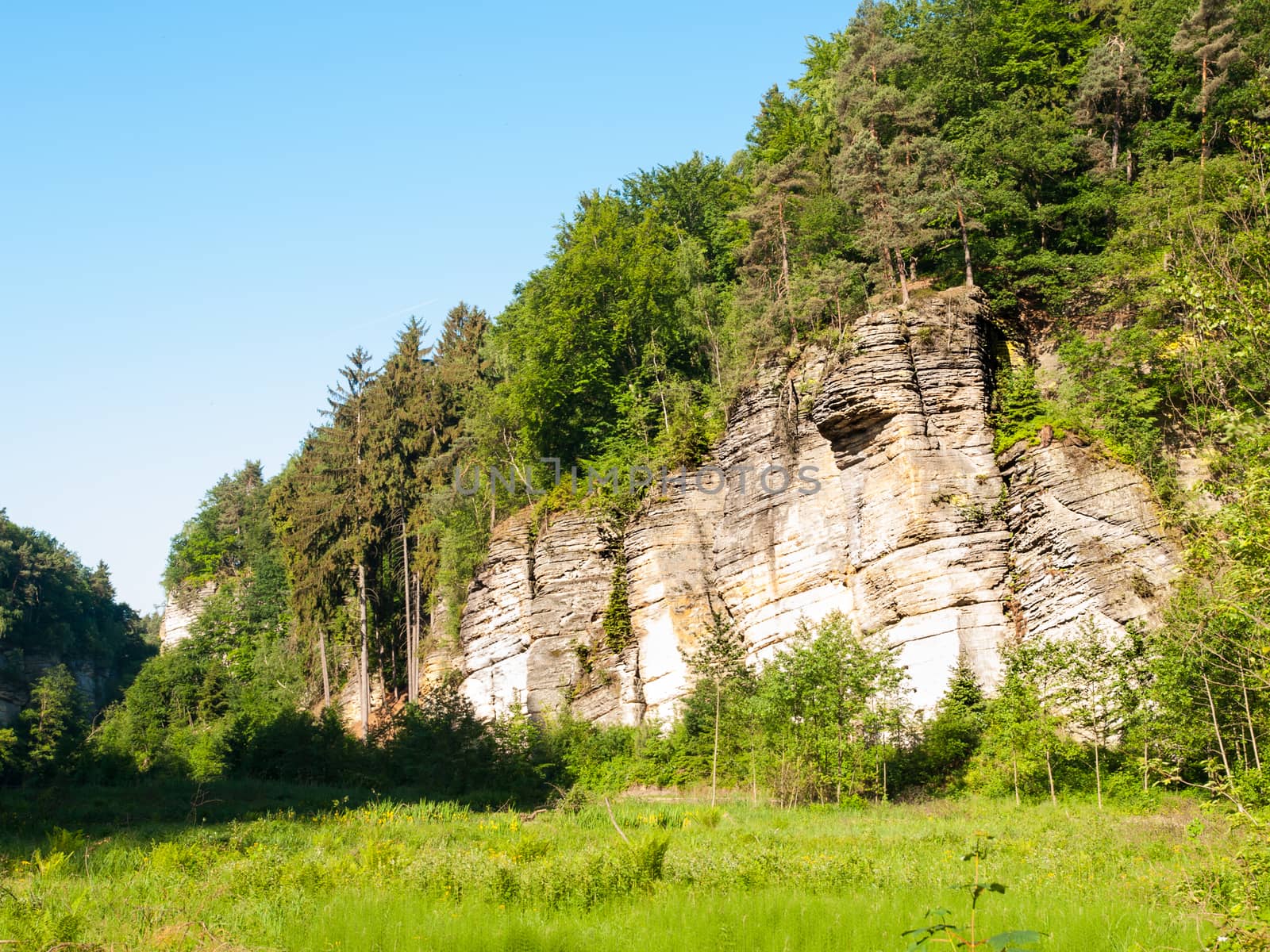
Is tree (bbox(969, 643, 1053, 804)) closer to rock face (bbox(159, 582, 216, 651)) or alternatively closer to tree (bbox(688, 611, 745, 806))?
tree (bbox(688, 611, 745, 806))

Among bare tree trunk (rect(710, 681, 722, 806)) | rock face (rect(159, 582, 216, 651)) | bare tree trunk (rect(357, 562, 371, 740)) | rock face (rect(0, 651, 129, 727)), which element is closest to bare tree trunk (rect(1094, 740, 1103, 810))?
bare tree trunk (rect(710, 681, 722, 806))

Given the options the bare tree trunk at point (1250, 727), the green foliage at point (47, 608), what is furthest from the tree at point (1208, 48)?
the green foliage at point (47, 608)

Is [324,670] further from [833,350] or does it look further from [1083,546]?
[1083,546]

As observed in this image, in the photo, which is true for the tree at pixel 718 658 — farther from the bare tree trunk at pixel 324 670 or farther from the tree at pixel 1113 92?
the bare tree trunk at pixel 324 670

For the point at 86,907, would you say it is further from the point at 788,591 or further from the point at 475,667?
the point at 475,667

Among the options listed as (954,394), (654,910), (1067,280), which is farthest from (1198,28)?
(654,910)

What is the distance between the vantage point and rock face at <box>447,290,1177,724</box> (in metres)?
25.8

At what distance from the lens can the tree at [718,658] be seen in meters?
28.5

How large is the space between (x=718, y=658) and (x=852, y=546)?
5654 mm

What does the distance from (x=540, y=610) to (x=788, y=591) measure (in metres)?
11.0

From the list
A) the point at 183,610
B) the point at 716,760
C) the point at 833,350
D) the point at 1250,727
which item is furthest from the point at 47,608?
the point at 1250,727

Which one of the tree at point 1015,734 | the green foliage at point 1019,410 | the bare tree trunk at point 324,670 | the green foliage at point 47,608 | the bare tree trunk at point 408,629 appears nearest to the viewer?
the tree at point 1015,734

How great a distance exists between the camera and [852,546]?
96.3 ft

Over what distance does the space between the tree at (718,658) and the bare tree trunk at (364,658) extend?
1799cm
